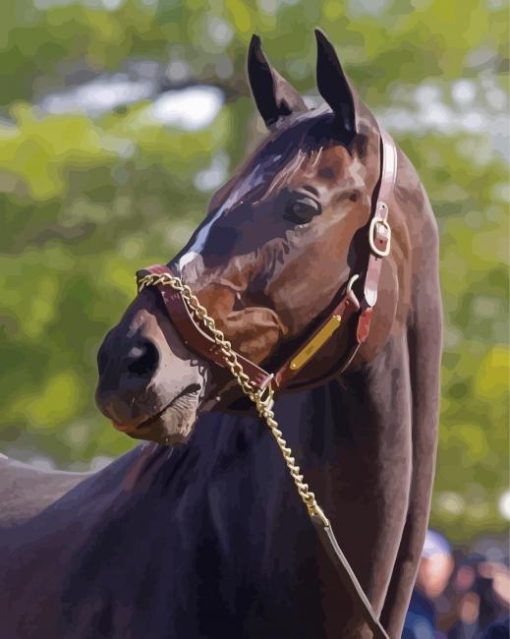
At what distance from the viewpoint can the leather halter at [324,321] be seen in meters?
1.71

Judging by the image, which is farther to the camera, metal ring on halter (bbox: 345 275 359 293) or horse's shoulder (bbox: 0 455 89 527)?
horse's shoulder (bbox: 0 455 89 527)

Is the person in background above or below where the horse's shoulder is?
below

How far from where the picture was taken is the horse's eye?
5.94 feet

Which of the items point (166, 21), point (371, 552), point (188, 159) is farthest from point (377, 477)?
point (166, 21)

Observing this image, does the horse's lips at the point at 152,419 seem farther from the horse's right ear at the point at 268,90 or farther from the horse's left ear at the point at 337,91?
the horse's right ear at the point at 268,90

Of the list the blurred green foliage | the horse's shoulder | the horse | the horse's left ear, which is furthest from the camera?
the blurred green foliage

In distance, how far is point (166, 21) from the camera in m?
7.86

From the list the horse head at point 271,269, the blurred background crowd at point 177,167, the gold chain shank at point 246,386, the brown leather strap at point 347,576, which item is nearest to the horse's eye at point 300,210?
the horse head at point 271,269

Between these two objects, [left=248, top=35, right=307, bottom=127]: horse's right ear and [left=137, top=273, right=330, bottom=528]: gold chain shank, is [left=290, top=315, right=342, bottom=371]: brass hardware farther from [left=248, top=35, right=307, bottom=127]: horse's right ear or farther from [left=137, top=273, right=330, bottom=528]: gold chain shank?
[left=248, top=35, right=307, bottom=127]: horse's right ear

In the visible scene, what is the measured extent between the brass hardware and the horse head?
2 centimetres

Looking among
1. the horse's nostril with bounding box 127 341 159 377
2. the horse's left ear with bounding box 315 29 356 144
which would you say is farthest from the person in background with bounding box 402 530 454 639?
the horse's nostril with bounding box 127 341 159 377

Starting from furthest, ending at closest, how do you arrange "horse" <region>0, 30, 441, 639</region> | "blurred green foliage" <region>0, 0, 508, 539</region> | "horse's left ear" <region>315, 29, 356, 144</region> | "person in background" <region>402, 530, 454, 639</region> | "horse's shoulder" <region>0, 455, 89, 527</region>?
"blurred green foliage" <region>0, 0, 508, 539</region>
"person in background" <region>402, 530, 454, 639</region>
"horse's shoulder" <region>0, 455, 89, 527</region>
"horse's left ear" <region>315, 29, 356, 144</region>
"horse" <region>0, 30, 441, 639</region>

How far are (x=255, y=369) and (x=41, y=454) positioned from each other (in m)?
5.47

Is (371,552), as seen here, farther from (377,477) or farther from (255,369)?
(255,369)
